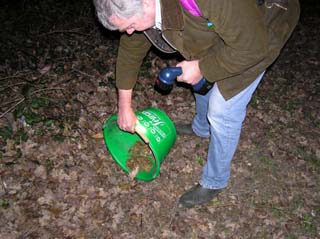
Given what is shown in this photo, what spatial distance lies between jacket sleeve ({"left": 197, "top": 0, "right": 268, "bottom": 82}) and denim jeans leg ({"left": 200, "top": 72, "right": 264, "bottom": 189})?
31 centimetres

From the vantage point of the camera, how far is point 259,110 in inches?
174

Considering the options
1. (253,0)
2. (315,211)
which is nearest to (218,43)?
(253,0)

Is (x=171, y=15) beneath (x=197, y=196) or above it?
above

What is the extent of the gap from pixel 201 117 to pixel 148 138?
2.66 ft

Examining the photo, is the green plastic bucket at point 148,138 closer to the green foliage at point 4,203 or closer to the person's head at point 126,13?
the green foliage at point 4,203

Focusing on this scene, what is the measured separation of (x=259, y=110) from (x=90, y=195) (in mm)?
2574

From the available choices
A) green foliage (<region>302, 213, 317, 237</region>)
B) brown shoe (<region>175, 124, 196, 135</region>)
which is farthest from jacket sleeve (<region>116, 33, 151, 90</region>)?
green foliage (<region>302, 213, 317, 237</region>)

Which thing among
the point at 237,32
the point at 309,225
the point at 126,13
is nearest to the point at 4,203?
the point at 126,13

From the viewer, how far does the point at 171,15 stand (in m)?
1.73

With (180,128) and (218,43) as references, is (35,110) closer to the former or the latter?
(180,128)

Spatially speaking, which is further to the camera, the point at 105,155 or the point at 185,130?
the point at 185,130

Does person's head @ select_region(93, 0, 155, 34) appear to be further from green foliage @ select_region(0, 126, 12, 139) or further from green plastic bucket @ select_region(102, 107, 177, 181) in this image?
green foliage @ select_region(0, 126, 12, 139)

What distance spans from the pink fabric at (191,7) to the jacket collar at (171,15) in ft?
0.10

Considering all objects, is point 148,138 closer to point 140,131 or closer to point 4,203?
point 140,131
